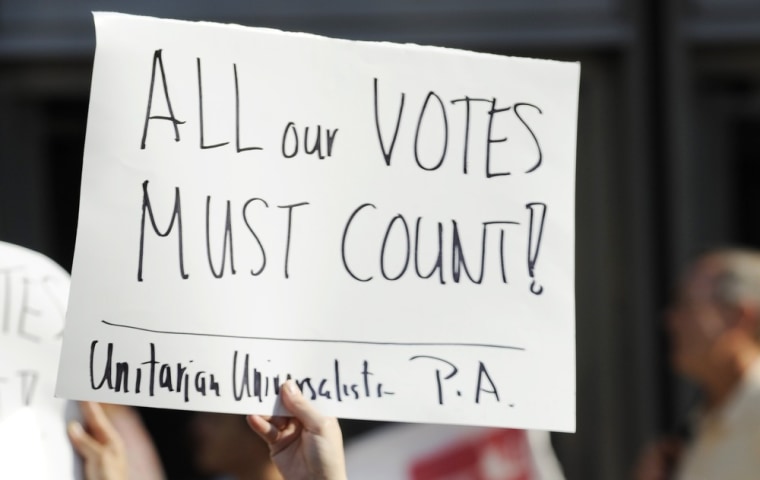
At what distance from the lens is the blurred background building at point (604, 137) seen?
3.95 meters

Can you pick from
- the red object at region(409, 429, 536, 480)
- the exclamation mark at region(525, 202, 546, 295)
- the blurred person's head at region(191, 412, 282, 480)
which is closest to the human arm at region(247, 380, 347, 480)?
the exclamation mark at region(525, 202, 546, 295)

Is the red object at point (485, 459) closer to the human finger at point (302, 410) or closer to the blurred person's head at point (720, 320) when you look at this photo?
the blurred person's head at point (720, 320)

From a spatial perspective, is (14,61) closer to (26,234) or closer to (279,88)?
(26,234)

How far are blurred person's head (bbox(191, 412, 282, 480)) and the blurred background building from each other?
46.8 inches

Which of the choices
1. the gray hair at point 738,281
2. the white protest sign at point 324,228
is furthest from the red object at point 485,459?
the white protest sign at point 324,228

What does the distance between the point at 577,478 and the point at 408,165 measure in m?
2.57

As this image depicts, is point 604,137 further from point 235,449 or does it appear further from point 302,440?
point 302,440

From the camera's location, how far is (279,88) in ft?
5.39

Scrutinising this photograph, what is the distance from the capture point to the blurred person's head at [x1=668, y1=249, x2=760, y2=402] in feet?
9.92

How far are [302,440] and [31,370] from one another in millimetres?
416

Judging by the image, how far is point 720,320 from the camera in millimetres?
3066

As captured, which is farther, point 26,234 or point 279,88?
point 26,234

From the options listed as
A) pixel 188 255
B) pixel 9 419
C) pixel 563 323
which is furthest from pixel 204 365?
pixel 563 323

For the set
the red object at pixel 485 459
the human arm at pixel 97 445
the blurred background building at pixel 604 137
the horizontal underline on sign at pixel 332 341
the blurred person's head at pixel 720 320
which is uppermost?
the blurred background building at pixel 604 137
